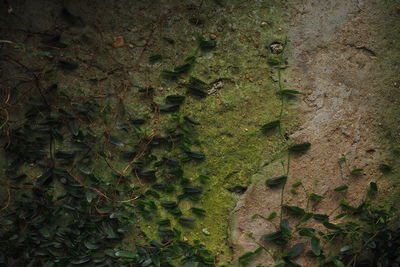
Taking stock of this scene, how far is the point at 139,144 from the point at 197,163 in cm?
32

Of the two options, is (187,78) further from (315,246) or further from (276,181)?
(315,246)

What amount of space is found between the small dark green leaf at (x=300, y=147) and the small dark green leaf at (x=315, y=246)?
46cm

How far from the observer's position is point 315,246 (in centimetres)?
276

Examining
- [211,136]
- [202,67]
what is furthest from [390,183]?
[202,67]

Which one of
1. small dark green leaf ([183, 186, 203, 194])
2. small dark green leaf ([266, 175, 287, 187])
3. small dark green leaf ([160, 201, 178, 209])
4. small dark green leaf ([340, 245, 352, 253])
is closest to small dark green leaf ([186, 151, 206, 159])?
small dark green leaf ([183, 186, 203, 194])

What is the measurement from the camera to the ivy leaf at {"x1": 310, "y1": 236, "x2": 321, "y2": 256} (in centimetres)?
275

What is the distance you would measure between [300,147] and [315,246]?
1.70ft

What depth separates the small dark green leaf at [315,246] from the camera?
108 inches

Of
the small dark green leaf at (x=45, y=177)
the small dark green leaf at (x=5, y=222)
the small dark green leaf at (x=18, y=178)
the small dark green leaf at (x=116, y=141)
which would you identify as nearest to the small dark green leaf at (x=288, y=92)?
the small dark green leaf at (x=116, y=141)

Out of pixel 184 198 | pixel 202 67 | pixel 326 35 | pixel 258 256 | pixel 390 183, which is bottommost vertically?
pixel 258 256

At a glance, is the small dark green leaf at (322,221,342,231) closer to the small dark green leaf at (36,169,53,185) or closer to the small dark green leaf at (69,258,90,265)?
the small dark green leaf at (69,258,90,265)

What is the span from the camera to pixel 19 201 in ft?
9.14

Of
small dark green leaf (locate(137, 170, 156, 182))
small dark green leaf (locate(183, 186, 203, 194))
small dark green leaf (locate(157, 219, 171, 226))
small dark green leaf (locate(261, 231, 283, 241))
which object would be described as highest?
small dark green leaf (locate(137, 170, 156, 182))

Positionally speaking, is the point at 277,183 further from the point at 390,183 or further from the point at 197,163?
the point at 390,183
